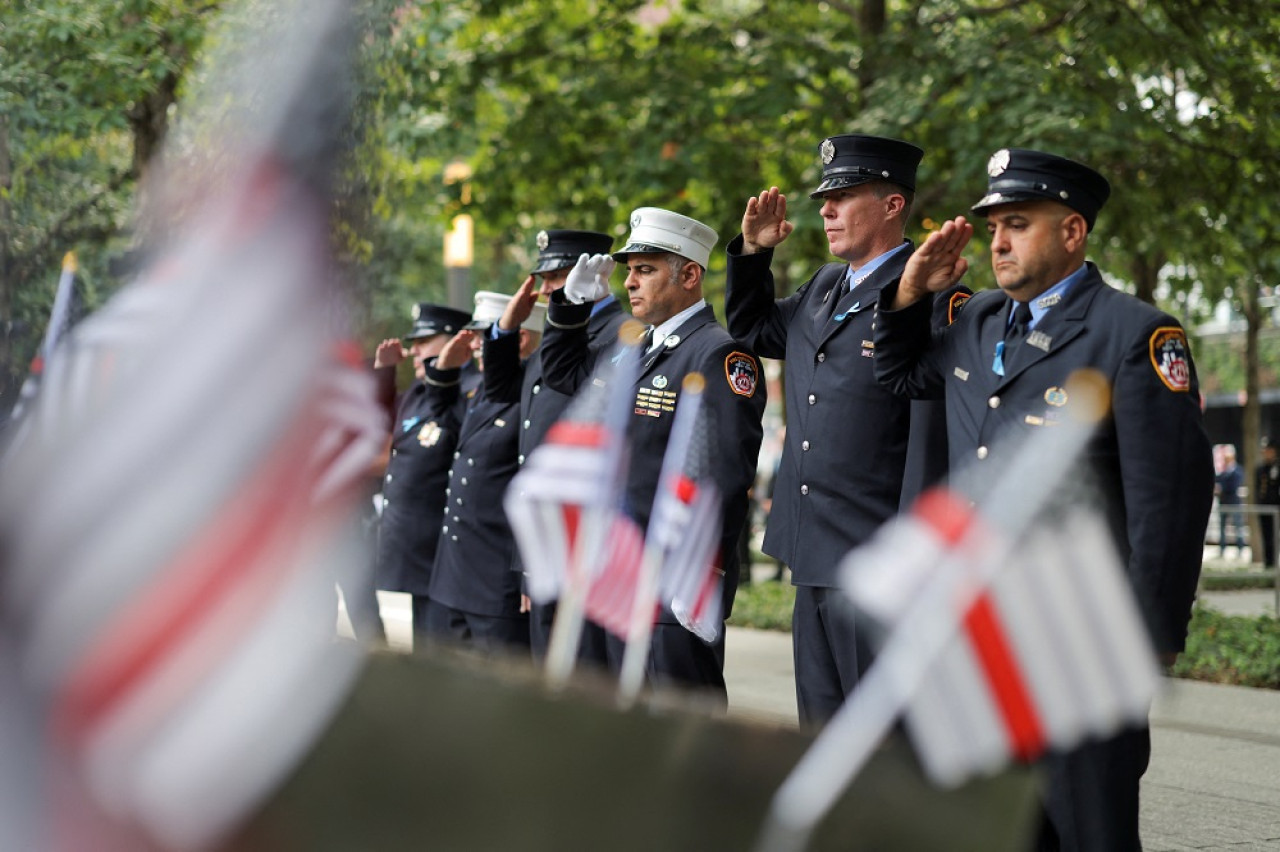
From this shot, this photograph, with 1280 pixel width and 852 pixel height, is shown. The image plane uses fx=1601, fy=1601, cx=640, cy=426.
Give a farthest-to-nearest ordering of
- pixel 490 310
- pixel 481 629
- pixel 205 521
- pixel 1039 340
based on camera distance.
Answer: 1. pixel 490 310
2. pixel 481 629
3. pixel 1039 340
4. pixel 205 521

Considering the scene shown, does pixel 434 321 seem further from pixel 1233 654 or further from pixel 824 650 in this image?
pixel 1233 654

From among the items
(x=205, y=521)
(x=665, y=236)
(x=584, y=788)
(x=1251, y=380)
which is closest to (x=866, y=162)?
(x=665, y=236)

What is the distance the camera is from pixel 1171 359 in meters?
3.67

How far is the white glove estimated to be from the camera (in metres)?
6.12

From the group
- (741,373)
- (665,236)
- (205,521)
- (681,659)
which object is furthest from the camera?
(665,236)

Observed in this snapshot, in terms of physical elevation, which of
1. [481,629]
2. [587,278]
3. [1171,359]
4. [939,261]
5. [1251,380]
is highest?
[587,278]

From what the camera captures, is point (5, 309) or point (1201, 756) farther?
point (1201, 756)

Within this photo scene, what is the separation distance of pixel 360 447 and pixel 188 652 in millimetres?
314

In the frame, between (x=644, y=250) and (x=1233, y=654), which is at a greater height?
(x=644, y=250)

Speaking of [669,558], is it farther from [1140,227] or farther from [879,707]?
[1140,227]

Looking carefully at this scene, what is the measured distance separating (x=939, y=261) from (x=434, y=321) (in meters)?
5.12

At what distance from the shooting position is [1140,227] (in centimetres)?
1112

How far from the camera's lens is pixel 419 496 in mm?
8055

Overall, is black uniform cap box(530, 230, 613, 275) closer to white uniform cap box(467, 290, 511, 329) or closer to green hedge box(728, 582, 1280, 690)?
white uniform cap box(467, 290, 511, 329)
